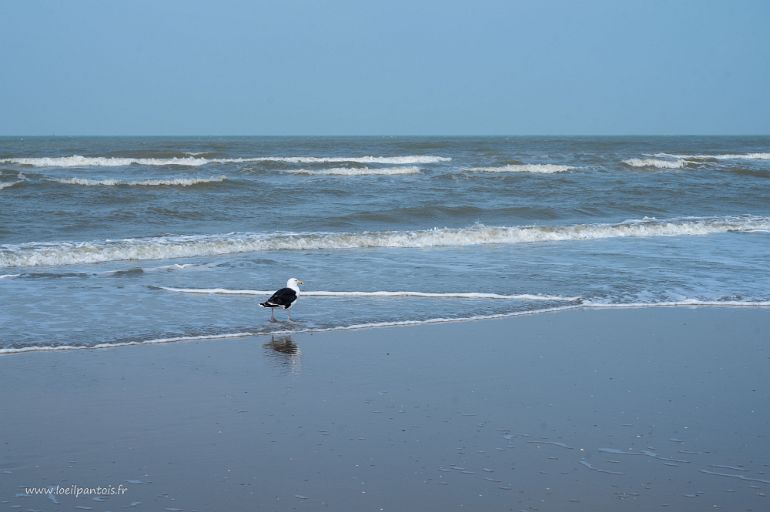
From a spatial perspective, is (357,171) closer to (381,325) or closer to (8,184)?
(8,184)

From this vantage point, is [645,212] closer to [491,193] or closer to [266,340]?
[491,193]

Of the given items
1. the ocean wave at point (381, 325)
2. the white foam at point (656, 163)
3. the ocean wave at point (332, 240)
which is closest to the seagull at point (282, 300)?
the ocean wave at point (381, 325)

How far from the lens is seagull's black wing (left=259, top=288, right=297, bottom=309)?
344 inches

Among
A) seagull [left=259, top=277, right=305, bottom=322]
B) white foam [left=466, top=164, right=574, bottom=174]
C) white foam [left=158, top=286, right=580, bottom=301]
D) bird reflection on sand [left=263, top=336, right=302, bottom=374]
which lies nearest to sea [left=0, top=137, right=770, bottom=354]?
white foam [left=158, top=286, right=580, bottom=301]

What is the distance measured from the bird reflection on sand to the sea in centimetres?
37

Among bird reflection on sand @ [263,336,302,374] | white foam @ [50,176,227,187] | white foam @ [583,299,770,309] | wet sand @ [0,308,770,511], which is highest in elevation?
white foam @ [50,176,227,187]

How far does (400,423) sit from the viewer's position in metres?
5.52

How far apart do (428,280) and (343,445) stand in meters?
6.02

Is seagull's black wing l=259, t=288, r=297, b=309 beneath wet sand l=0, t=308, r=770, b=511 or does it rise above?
above

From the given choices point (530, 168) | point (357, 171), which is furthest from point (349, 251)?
point (530, 168)

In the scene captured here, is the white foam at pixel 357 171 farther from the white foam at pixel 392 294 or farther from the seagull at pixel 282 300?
the seagull at pixel 282 300

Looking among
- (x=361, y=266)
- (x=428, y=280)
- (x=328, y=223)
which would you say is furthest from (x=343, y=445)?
(x=328, y=223)

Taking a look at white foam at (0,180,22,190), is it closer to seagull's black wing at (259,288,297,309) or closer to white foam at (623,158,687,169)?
seagull's black wing at (259,288,297,309)

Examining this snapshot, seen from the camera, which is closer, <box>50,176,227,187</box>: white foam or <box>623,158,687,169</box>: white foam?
<box>50,176,227,187</box>: white foam
